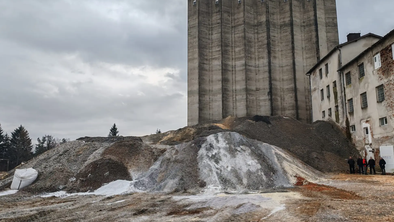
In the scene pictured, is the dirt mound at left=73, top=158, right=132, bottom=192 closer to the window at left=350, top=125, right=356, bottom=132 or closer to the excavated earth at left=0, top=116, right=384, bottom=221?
the excavated earth at left=0, top=116, right=384, bottom=221

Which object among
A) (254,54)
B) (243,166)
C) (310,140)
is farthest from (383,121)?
(254,54)

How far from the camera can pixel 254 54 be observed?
45.3 metres

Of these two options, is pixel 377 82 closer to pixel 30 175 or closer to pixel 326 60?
pixel 326 60

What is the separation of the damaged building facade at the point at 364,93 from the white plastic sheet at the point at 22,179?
2487 cm

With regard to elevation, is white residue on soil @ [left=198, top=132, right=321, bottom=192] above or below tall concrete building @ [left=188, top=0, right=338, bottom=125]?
below

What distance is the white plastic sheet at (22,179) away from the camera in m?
17.5

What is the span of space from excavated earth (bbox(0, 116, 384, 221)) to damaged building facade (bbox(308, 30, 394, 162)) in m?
1.95

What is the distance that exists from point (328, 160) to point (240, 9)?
3249cm

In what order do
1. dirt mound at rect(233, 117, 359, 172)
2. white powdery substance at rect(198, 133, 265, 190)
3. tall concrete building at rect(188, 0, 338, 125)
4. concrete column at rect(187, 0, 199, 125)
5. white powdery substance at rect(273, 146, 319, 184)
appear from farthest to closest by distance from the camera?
concrete column at rect(187, 0, 199, 125)
tall concrete building at rect(188, 0, 338, 125)
dirt mound at rect(233, 117, 359, 172)
white powdery substance at rect(273, 146, 319, 184)
white powdery substance at rect(198, 133, 265, 190)

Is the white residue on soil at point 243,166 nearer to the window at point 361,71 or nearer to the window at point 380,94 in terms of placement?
the window at point 380,94

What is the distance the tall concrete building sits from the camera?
42875mm

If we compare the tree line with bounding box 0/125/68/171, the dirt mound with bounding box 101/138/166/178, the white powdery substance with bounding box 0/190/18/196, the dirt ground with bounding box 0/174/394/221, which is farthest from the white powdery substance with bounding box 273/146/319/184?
the tree line with bounding box 0/125/68/171

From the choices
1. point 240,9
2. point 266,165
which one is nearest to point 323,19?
point 240,9

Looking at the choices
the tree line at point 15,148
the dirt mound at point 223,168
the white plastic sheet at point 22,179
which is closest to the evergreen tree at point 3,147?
the tree line at point 15,148
